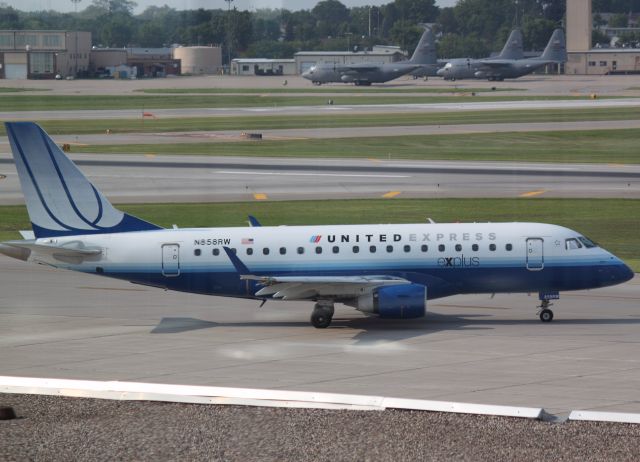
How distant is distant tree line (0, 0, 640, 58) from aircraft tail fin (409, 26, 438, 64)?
1.49 m

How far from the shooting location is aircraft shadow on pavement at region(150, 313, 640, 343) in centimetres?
3569

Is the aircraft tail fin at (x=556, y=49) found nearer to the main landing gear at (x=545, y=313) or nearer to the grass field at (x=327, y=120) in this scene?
the grass field at (x=327, y=120)

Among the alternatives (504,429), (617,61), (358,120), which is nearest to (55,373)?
(504,429)

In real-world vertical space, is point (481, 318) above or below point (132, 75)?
below

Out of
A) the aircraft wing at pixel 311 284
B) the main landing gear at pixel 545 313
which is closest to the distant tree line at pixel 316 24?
the aircraft wing at pixel 311 284

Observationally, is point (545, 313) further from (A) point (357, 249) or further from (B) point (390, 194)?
(B) point (390, 194)

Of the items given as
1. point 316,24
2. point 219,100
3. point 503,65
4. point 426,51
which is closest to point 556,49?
point 503,65

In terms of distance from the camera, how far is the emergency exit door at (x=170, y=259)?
36656 mm

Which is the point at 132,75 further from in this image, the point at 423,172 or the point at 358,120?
the point at 423,172

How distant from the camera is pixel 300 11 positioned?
106312 millimetres

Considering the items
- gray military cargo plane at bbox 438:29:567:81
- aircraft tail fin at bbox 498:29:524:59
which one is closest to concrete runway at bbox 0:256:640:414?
gray military cargo plane at bbox 438:29:567:81

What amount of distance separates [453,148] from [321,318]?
63.0 metres

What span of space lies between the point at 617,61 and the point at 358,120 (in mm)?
33541

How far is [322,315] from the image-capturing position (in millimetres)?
36094
